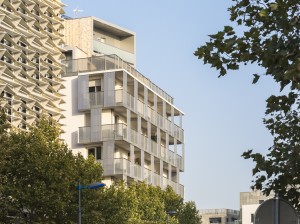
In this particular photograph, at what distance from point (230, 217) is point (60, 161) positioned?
145 m

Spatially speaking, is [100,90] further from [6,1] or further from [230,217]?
[230,217]

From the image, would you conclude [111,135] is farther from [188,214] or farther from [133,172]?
[188,214]

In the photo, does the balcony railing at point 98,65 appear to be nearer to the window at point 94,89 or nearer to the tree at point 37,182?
the window at point 94,89

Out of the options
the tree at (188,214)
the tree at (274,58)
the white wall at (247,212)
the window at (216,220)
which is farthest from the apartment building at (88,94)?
the window at (216,220)

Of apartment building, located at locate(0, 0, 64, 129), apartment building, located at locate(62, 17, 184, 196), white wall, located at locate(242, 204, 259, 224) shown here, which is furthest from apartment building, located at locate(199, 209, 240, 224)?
apartment building, located at locate(0, 0, 64, 129)

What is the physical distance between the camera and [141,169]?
85.6 metres

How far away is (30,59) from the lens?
73562 mm

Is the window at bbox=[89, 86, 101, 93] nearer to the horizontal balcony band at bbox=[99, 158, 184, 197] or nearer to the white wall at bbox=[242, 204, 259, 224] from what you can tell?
the horizontal balcony band at bbox=[99, 158, 184, 197]

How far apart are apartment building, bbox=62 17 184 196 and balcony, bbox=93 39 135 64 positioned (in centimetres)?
429

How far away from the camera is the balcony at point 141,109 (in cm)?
8269

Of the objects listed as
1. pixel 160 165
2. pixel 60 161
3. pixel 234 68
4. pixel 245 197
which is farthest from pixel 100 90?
pixel 245 197

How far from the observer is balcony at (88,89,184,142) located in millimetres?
82688

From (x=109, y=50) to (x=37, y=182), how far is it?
49623 mm

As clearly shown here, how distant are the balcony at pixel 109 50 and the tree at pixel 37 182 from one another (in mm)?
44581
